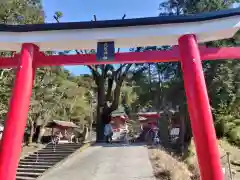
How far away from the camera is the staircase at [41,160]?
52.0 ft

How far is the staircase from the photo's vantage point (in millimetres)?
15839

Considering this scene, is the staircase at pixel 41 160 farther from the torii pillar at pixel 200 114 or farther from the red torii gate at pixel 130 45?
the torii pillar at pixel 200 114

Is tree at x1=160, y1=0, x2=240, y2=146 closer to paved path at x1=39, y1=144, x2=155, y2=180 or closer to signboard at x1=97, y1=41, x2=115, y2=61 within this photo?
paved path at x1=39, y1=144, x2=155, y2=180

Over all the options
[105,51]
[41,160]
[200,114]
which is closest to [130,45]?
[105,51]

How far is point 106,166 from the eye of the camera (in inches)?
534

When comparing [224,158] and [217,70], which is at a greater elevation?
[217,70]

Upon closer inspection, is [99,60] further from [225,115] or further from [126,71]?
[225,115]

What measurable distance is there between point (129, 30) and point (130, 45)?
461 mm

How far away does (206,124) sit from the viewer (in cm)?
512

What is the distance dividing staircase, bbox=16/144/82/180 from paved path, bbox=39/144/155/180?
1260 millimetres

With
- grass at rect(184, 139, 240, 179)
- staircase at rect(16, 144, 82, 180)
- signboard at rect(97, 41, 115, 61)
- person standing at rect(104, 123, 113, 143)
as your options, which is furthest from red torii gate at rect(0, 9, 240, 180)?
person standing at rect(104, 123, 113, 143)

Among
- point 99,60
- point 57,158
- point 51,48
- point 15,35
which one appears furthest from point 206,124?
point 57,158

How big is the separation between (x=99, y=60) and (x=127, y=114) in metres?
44.7

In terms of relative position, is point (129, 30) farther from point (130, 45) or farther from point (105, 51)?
point (105, 51)
